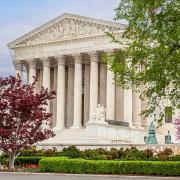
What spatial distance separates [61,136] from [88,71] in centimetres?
1467

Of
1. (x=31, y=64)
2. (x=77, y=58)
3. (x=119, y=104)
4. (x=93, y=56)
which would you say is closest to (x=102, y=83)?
(x=119, y=104)

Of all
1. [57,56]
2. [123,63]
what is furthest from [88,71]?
[123,63]

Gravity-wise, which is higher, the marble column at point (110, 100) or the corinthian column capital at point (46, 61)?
the corinthian column capital at point (46, 61)

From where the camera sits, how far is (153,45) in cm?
2778

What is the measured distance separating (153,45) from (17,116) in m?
12.1

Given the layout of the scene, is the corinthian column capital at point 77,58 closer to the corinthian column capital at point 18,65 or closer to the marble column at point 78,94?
the marble column at point 78,94

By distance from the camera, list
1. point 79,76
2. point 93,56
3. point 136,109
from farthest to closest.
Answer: point 79,76 → point 93,56 → point 136,109

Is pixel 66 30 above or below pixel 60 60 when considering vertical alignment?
above

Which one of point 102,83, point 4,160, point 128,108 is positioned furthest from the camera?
point 102,83

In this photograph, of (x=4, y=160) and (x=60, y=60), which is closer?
(x=4, y=160)

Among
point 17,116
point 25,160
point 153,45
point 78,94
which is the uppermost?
point 78,94

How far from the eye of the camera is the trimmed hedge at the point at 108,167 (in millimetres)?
30469

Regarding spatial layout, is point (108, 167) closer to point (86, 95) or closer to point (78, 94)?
point (78, 94)

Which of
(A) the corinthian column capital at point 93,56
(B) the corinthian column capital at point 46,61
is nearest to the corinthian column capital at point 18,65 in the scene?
(B) the corinthian column capital at point 46,61
